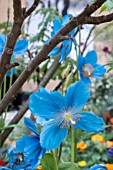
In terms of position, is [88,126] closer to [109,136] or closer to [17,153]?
[17,153]

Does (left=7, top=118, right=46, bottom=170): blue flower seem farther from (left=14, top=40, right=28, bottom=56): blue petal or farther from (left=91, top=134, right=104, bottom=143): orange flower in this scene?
(left=91, top=134, right=104, bottom=143): orange flower

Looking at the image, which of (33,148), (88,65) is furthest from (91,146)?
(33,148)

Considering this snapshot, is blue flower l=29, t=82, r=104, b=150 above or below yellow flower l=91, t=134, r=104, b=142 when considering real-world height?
below

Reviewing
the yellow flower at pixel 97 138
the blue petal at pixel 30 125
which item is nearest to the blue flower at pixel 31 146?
the blue petal at pixel 30 125

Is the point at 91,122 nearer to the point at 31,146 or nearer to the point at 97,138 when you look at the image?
the point at 31,146

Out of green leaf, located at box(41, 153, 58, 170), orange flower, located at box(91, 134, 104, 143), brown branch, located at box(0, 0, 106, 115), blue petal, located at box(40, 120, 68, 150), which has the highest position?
orange flower, located at box(91, 134, 104, 143)

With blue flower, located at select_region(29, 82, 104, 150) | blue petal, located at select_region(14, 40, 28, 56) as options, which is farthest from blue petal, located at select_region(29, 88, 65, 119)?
blue petal, located at select_region(14, 40, 28, 56)
